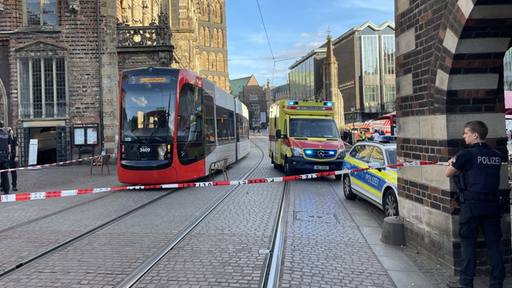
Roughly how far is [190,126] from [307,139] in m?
4.00

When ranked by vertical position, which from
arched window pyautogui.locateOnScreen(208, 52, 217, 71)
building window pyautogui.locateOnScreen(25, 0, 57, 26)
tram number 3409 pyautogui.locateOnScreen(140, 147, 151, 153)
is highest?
arched window pyautogui.locateOnScreen(208, 52, 217, 71)

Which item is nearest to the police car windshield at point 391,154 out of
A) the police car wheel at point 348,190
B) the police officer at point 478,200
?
the police car wheel at point 348,190

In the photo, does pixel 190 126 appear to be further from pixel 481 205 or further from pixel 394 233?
pixel 481 205

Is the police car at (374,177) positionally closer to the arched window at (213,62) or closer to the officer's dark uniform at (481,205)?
the officer's dark uniform at (481,205)

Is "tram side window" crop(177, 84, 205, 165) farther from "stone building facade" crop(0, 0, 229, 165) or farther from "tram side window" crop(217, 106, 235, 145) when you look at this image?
"stone building facade" crop(0, 0, 229, 165)

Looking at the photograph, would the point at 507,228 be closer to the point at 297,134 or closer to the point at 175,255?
the point at 175,255

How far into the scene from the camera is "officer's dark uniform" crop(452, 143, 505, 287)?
11.7ft

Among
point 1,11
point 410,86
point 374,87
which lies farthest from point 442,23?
point 374,87

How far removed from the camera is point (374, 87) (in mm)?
69938

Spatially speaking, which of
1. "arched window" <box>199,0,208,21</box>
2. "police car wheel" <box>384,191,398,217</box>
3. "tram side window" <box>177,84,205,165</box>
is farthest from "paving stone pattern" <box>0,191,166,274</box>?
"arched window" <box>199,0,208,21</box>

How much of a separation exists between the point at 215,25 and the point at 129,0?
67303mm

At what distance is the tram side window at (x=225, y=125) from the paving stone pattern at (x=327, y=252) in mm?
6659

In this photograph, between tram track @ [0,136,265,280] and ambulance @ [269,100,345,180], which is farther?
ambulance @ [269,100,345,180]

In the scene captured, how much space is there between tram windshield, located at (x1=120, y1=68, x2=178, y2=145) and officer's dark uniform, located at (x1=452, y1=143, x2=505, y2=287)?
803 centimetres
